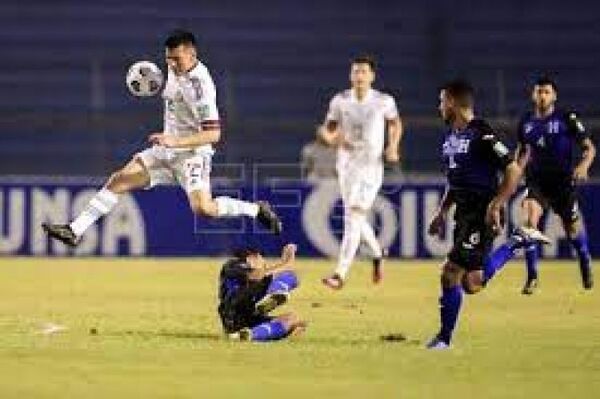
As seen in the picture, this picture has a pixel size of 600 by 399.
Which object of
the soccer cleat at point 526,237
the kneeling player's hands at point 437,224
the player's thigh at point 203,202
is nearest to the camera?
the kneeling player's hands at point 437,224

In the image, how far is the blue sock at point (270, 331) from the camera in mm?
11328

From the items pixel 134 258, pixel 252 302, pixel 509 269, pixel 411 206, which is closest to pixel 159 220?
pixel 134 258

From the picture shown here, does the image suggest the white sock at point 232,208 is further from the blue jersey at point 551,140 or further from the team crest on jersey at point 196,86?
the blue jersey at point 551,140

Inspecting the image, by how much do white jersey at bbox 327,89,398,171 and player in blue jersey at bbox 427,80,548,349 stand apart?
5921 mm

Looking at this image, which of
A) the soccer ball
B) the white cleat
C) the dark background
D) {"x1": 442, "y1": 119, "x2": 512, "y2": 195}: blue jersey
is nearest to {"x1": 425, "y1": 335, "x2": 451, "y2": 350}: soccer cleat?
{"x1": 442, "y1": 119, "x2": 512, "y2": 195}: blue jersey

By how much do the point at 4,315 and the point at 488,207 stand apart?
4482 mm

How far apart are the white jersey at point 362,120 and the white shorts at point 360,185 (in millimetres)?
167

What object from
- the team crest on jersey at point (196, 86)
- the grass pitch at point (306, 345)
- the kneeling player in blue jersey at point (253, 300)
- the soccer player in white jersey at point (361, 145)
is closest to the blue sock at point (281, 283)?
the kneeling player in blue jersey at point (253, 300)

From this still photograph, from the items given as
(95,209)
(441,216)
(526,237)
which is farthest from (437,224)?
(95,209)

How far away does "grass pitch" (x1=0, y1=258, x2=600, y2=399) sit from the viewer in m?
8.87

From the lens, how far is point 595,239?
21766 mm

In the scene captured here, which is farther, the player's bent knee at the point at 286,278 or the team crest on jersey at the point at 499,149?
the player's bent knee at the point at 286,278

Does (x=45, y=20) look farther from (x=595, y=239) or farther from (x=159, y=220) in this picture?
(x=595, y=239)

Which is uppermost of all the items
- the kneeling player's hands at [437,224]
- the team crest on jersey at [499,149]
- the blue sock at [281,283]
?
the team crest on jersey at [499,149]
